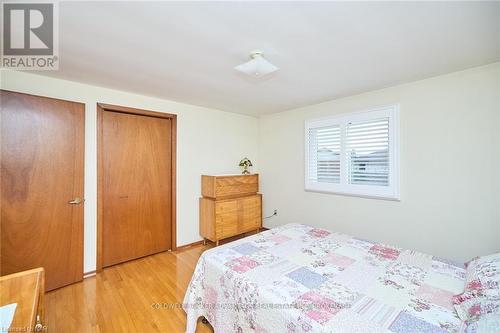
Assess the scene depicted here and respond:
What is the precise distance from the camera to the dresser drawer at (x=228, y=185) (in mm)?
3311

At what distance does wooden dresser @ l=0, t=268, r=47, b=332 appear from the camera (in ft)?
3.25

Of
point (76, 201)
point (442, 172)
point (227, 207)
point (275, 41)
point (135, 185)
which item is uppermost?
point (275, 41)

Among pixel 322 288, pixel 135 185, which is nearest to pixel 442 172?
pixel 322 288

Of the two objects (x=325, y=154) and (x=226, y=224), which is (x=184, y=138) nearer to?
(x=226, y=224)

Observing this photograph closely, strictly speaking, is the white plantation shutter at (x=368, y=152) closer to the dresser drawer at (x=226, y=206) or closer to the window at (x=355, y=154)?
the window at (x=355, y=154)

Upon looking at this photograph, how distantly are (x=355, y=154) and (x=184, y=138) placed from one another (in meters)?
2.45

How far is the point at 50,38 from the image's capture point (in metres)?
1.62

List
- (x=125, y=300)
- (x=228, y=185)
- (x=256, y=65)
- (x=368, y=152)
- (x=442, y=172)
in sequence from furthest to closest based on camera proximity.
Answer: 1. (x=228, y=185)
2. (x=368, y=152)
3. (x=442, y=172)
4. (x=125, y=300)
5. (x=256, y=65)

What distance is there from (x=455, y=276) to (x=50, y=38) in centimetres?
325

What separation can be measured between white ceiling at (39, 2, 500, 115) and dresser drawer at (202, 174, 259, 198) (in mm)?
1386

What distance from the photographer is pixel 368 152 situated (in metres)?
2.83

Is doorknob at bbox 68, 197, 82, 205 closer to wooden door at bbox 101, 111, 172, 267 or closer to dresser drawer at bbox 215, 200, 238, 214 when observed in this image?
wooden door at bbox 101, 111, 172, 267

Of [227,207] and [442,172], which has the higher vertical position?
[442,172]

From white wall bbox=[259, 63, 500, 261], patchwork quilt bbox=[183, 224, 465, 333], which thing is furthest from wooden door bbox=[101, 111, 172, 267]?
white wall bbox=[259, 63, 500, 261]
